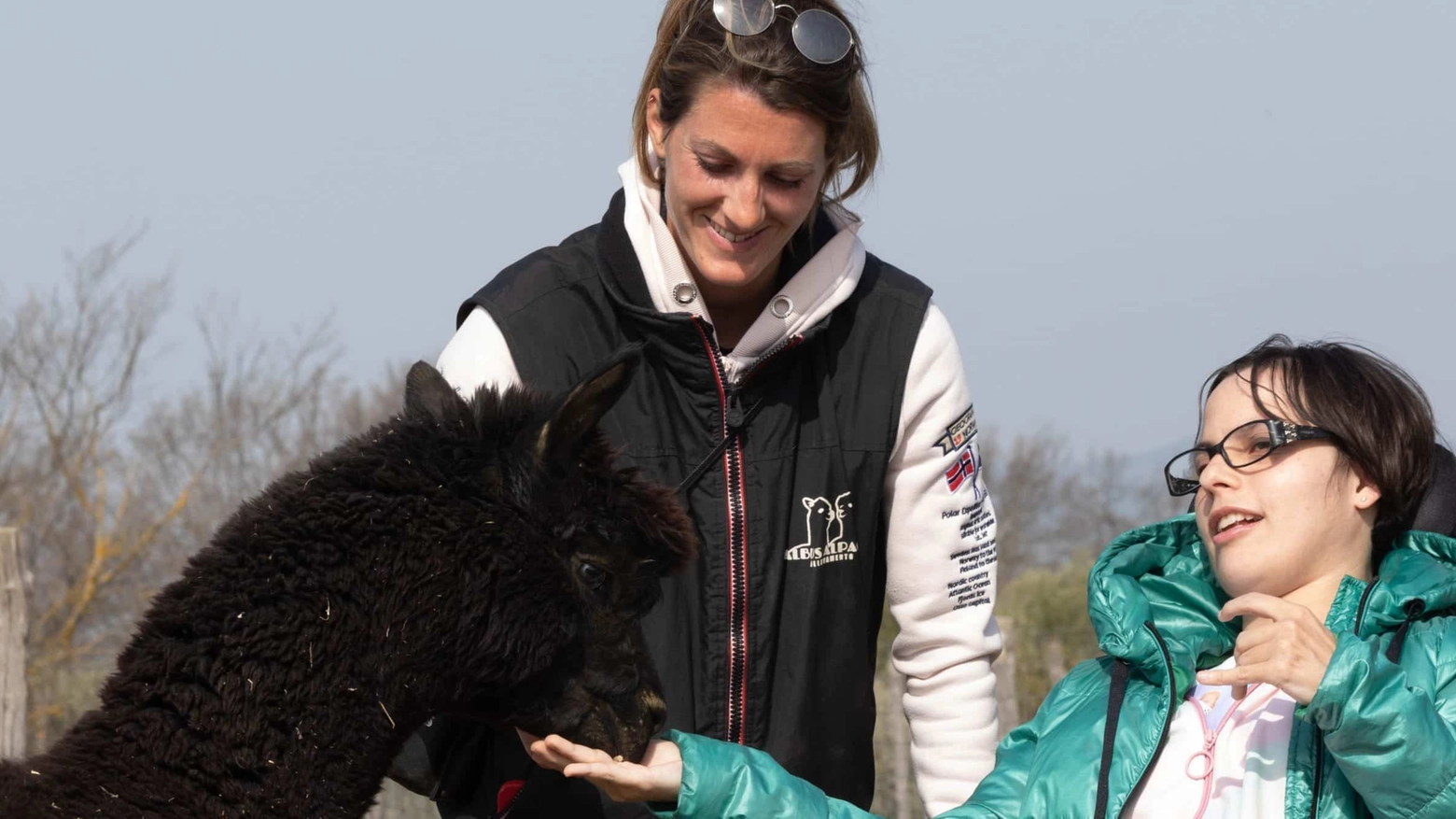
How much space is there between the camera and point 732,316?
3881mm

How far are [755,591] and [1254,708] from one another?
1.09 m

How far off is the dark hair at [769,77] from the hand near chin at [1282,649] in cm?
141

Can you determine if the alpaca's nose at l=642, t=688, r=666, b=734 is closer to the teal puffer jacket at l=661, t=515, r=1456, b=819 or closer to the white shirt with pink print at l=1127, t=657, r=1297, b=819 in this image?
the teal puffer jacket at l=661, t=515, r=1456, b=819

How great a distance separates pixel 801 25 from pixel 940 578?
1310mm

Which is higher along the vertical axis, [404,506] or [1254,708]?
[404,506]

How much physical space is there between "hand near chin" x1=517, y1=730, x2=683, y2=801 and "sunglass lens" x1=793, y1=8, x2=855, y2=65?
5.00 ft

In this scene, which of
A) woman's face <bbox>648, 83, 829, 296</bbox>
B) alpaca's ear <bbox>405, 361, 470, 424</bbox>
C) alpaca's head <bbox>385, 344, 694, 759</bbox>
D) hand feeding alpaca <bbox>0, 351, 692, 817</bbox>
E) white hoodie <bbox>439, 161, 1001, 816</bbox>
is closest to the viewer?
hand feeding alpaca <bbox>0, 351, 692, 817</bbox>

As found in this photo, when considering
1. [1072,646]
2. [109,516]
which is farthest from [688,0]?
[109,516]

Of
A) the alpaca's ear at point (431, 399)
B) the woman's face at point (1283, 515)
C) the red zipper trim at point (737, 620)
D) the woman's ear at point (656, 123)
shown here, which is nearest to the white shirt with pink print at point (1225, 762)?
the woman's face at point (1283, 515)

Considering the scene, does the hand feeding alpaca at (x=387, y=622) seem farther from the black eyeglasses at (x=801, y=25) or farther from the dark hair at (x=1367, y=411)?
the dark hair at (x=1367, y=411)

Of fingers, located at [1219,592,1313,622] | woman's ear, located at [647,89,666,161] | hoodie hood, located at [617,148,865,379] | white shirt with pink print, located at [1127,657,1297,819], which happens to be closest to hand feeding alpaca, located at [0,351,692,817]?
hoodie hood, located at [617,148,865,379]

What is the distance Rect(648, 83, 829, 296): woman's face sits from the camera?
3537 millimetres

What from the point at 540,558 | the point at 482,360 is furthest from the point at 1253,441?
the point at 482,360

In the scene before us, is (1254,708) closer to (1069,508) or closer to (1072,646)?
(1072,646)
